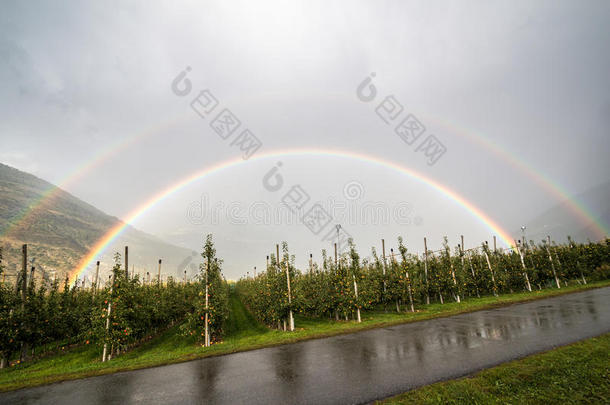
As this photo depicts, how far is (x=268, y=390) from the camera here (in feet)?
24.5

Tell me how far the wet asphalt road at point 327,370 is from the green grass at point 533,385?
0.73 meters

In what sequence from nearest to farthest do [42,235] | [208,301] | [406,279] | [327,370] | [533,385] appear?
[533,385] → [327,370] → [208,301] → [406,279] → [42,235]

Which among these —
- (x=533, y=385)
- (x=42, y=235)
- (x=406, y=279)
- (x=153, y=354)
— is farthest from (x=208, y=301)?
(x=42, y=235)

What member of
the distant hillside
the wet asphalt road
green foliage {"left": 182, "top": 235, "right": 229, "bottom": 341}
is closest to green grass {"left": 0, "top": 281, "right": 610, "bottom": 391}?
the wet asphalt road

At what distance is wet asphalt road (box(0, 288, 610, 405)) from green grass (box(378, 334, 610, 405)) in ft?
2.39

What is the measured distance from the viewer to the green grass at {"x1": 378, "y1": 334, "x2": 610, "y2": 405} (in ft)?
18.8

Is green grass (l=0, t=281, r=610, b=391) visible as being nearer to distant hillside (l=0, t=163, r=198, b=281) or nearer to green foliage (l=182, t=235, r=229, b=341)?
green foliage (l=182, t=235, r=229, b=341)

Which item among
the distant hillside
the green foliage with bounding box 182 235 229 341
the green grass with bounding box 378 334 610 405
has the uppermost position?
the distant hillside

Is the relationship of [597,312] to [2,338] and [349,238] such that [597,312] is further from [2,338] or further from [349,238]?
[2,338]

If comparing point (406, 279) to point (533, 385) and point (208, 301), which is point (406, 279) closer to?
point (208, 301)

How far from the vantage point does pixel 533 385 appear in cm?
630

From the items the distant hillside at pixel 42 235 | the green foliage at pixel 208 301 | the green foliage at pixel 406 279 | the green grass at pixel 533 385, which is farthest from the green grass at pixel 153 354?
the distant hillside at pixel 42 235

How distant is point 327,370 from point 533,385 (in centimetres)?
560

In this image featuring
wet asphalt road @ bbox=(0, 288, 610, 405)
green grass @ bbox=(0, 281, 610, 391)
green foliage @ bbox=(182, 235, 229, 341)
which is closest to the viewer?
wet asphalt road @ bbox=(0, 288, 610, 405)
